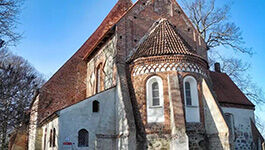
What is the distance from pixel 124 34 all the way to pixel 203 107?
6.12m

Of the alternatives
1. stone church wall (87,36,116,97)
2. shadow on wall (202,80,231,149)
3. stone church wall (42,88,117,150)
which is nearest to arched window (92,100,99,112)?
stone church wall (42,88,117,150)

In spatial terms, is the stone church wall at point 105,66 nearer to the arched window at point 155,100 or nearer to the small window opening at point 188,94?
the arched window at point 155,100

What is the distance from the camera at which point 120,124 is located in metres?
12.9

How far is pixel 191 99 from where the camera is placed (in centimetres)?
1297

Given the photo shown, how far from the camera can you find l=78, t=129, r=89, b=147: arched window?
12.7m

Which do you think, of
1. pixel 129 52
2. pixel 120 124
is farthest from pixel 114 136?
pixel 129 52

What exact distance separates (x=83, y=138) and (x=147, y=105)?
141 inches

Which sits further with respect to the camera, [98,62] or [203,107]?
[98,62]

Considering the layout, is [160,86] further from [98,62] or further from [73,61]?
[73,61]

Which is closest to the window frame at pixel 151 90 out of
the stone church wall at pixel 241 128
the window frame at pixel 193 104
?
the window frame at pixel 193 104

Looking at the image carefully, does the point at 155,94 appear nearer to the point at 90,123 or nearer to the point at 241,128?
the point at 90,123

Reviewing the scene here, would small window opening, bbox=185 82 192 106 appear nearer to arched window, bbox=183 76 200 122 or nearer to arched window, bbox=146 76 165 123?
arched window, bbox=183 76 200 122

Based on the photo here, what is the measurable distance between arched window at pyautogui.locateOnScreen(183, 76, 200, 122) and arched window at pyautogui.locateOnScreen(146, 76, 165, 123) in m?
1.22

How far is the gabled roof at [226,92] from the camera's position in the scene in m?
17.3
